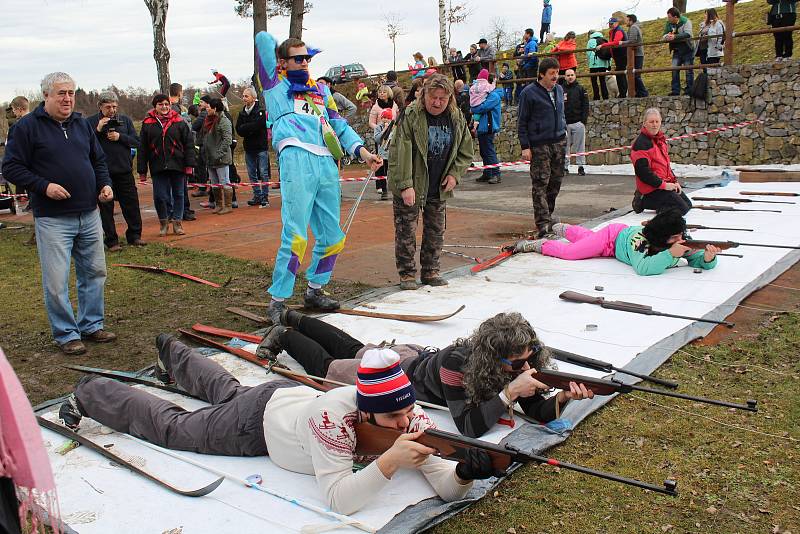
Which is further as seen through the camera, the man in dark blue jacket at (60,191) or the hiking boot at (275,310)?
the hiking boot at (275,310)

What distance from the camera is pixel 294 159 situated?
17.6 ft

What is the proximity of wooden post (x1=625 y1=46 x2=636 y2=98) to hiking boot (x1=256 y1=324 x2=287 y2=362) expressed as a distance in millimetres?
12954

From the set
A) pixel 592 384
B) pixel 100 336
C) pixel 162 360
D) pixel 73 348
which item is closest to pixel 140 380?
pixel 162 360

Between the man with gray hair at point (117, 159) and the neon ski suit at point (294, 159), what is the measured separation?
3.84 meters

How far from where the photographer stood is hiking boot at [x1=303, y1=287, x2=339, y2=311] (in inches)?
224

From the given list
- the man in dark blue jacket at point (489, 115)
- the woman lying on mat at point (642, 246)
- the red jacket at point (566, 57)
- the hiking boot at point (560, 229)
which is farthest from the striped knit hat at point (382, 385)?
the red jacket at point (566, 57)

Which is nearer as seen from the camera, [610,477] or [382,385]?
[610,477]

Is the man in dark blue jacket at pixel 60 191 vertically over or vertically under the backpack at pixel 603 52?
under

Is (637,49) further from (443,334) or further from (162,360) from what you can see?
(162,360)

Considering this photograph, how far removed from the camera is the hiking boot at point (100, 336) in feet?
17.4

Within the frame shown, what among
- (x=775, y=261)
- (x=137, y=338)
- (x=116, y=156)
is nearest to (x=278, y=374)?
(x=137, y=338)

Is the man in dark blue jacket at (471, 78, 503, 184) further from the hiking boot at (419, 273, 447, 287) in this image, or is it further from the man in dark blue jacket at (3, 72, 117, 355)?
the man in dark blue jacket at (3, 72, 117, 355)

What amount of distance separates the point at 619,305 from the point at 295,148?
2664 millimetres

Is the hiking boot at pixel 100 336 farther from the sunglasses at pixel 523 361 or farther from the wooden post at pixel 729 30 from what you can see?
the wooden post at pixel 729 30
